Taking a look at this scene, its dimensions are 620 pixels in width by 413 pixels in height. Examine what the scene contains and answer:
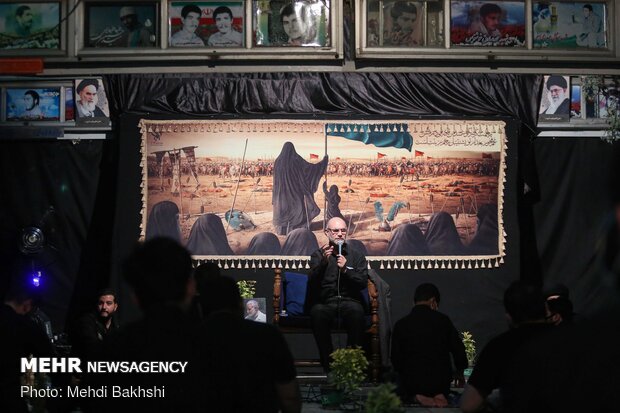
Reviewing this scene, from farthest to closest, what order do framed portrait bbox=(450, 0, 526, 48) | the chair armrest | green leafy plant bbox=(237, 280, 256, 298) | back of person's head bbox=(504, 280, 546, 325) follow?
framed portrait bbox=(450, 0, 526, 48) < green leafy plant bbox=(237, 280, 256, 298) < the chair armrest < back of person's head bbox=(504, 280, 546, 325)

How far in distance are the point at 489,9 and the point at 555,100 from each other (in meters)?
1.32

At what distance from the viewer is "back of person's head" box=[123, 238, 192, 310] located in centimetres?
322

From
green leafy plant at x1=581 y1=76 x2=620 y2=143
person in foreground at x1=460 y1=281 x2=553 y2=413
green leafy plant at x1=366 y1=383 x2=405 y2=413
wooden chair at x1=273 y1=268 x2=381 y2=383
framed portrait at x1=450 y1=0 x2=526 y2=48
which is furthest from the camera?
framed portrait at x1=450 y1=0 x2=526 y2=48

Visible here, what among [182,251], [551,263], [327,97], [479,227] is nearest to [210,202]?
[327,97]

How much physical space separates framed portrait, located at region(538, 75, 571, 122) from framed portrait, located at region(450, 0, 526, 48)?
569 mm

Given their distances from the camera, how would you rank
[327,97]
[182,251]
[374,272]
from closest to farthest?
[182,251] < [374,272] < [327,97]

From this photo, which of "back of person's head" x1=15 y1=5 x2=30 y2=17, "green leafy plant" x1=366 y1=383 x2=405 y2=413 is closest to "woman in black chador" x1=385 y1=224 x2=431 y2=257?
"green leafy plant" x1=366 y1=383 x2=405 y2=413

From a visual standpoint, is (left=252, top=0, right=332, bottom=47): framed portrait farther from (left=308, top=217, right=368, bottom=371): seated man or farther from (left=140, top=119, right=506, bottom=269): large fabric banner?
(left=308, top=217, right=368, bottom=371): seated man

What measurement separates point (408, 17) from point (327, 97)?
1398 mm

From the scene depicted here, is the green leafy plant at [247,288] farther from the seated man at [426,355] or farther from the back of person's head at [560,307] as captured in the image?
the back of person's head at [560,307]

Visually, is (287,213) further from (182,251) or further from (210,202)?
(182,251)

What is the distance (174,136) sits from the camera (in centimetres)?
1112

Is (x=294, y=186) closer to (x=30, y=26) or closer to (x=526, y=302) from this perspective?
(x=30, y=26)

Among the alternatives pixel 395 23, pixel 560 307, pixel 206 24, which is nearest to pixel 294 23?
pixel 206 24
